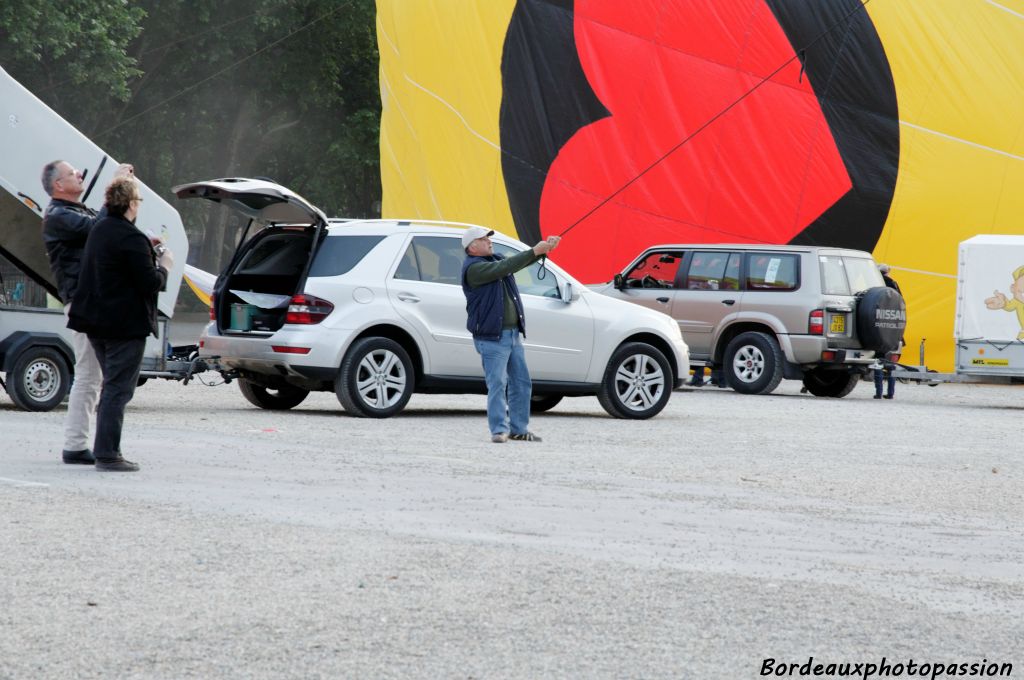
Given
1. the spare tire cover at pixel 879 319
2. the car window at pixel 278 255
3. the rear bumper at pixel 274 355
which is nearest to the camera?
the rear bumper at pixel 274 355

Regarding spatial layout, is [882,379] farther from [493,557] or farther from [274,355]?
[493,557]

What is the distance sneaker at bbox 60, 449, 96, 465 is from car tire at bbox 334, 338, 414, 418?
15.6ft

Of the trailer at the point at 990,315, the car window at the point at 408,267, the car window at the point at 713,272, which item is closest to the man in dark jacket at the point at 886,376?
the trailer at the point at 990,315

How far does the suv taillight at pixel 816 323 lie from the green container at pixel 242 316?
8917 mm

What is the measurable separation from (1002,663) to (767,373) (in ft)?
55.3

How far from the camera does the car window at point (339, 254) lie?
15406 mm

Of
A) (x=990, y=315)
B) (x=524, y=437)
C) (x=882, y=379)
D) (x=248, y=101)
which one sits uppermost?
(x=248, y=101)

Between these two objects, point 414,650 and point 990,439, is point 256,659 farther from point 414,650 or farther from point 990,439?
point 990,439

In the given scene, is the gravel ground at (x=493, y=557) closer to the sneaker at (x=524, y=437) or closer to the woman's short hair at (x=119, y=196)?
the sneaker at (x=524, y=437)

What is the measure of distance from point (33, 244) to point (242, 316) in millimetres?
2267

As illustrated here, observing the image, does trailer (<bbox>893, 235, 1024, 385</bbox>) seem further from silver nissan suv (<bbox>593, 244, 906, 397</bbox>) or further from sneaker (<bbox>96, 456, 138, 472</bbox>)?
sneaker (<bbox>96, 456, 138, 472</bbox>)

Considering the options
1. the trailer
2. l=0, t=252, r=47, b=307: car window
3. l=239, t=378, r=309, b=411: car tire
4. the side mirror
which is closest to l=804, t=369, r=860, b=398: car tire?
the trailer

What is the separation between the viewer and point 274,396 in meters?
17.1

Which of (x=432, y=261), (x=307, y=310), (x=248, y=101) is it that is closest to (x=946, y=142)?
(x=432, y=261)
